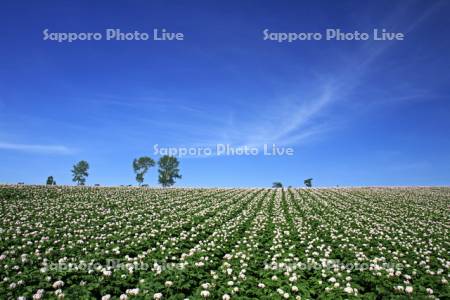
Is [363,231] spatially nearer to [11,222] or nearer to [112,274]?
[112,274]

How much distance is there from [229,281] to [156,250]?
4705mm

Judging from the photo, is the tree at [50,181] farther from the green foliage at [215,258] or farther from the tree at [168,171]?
the green foliage at [215,258]

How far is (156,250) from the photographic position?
43.1ft

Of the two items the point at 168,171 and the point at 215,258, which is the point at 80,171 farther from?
the point at 215,258

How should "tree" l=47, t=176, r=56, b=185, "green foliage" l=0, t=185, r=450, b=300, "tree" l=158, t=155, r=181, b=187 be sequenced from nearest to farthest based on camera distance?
"green foliage" l=0, t=185, r=450, b=300
"tree" l=47, t=176, r=56, b=185
"tree" l=158, t=155, r=181, b=187

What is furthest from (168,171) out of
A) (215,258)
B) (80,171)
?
(215,258)

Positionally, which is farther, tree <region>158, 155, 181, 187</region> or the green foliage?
tree <region>158, 155, 181, 187</region>

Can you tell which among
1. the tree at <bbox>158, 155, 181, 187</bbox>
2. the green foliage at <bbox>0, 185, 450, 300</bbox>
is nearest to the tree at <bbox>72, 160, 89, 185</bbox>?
the tree at <bbox>158, 155, 181, 187</bbox>

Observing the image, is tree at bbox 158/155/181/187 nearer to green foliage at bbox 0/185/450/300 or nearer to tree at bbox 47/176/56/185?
tree at bbox 47/176/56/185

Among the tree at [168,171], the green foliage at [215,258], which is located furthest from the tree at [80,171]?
the green foliage at [215,258]

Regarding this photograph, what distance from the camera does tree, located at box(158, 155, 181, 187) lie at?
109m

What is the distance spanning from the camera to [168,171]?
10894 cm

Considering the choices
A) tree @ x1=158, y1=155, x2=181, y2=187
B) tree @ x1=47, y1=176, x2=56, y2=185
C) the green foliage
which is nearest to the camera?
the green foliage

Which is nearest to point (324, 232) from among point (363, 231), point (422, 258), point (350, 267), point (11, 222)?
point (363, 231)
